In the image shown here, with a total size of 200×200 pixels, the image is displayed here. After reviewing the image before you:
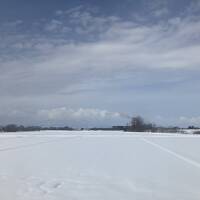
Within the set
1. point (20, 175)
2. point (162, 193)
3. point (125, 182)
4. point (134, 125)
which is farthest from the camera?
point (134, 125)

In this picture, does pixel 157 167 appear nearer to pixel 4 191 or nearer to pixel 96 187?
pixel 96 187

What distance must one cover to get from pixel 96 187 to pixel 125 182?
3.42 ft

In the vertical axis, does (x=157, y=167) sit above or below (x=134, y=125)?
below

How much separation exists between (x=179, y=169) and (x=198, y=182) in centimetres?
294

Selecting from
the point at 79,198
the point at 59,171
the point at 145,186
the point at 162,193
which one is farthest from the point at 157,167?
the point at 79,198

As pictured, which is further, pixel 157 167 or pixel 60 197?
pixel 157 167

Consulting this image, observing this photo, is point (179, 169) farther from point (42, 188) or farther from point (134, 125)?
point (134, 125)

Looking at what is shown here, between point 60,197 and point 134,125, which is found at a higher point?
point 134,125

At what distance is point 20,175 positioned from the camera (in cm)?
1111

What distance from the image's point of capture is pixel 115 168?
13.1 meters

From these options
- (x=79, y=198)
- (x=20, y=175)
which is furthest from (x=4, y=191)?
(x=20, y=175)

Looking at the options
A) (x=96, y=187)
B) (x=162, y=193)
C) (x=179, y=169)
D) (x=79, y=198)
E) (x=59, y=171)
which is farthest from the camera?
(x=179, y=169)

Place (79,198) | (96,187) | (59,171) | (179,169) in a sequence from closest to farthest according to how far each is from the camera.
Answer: (79,198) → (96,187) → (59,171) → (179,169)

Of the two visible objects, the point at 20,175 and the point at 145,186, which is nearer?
the point at 145,186
